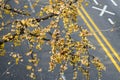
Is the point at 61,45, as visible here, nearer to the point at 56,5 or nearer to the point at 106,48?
the point at 56,5

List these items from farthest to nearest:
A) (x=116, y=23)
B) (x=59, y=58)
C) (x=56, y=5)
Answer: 1. (x=116, y=23)
2. (x=56, y=5)
3. (x=59, y=58)

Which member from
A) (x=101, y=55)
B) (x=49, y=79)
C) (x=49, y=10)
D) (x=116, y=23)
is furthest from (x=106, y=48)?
(x=49, y=10)

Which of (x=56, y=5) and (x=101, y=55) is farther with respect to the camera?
(x=101, y=55)

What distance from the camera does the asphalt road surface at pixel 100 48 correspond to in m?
15.2

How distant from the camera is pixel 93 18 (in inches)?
779

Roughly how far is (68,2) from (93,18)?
11734mm

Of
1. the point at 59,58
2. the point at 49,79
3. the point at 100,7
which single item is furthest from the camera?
the point at 100,7

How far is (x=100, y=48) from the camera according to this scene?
56.3 ft

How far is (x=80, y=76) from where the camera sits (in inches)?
600

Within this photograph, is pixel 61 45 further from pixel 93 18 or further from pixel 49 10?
pixel 93 18

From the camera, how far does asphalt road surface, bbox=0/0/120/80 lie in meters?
15.2

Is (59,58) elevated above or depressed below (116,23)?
Answer: above

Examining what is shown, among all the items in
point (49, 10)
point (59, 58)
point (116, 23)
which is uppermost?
point (49, 10)

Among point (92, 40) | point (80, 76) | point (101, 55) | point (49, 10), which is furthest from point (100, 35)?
point (49, 10)
